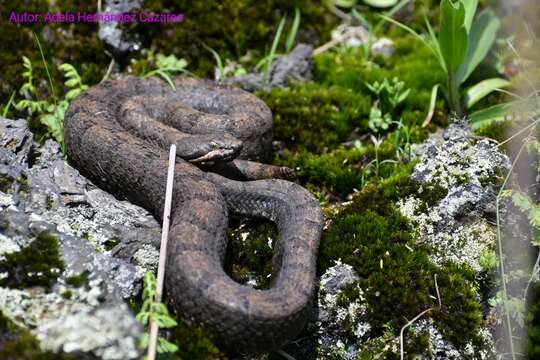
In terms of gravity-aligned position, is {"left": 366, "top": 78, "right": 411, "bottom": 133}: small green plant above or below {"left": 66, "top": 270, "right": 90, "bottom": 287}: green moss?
above

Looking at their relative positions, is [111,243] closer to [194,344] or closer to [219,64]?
[194,344]

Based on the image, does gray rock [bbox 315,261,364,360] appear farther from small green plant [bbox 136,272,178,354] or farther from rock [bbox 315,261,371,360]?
small green plant [bbox 136,272,178,354]

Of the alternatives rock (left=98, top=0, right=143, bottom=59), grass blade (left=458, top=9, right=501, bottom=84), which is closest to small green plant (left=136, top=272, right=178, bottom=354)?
rock (left=98, top=0, right=143, bottom=59)

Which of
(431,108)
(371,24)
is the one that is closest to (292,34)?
(371,24)

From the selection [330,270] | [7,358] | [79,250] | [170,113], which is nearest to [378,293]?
[330,270]

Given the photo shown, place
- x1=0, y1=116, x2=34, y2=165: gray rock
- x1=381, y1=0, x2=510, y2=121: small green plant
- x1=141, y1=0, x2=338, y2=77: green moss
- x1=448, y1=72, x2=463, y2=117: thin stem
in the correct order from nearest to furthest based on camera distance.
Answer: x1=0, y1=116, x2=34, y2=165: gray rock
x1=381, y1=0, x2=510, y2=121: small green plant
x1=448, y1=72, x2=463, y2=117: thin stem
x1=141, y1=0, x2=338, y2=77: green moss

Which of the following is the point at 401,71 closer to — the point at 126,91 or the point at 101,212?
the point at 126,91

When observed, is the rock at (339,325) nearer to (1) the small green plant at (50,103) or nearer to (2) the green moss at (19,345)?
(2) the green moss at (19,345)
